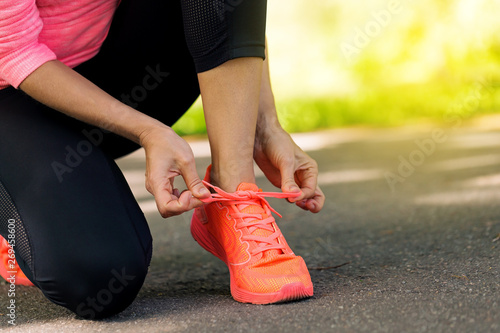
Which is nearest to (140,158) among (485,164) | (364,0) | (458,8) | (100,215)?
(485,164)

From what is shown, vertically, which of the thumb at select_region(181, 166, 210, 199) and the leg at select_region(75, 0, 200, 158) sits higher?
the leg at select_region(75, 0, 200, 158)

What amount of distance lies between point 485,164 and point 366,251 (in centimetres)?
151

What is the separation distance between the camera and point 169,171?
3.15ft

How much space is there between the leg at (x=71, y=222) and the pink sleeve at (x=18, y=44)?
0.11m

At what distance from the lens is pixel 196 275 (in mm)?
1297

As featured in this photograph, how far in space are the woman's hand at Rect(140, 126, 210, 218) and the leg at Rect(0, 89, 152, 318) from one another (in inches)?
3.6

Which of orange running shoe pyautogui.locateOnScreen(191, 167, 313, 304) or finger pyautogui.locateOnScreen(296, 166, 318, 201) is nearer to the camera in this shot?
orange running shoe pyautogui.locateOnScreen(191, 167, 313, 304)

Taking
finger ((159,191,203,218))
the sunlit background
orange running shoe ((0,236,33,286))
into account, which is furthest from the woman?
the sunlit background

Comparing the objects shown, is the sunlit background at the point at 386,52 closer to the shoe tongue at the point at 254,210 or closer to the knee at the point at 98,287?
the shoe tongue at the point at 254,210

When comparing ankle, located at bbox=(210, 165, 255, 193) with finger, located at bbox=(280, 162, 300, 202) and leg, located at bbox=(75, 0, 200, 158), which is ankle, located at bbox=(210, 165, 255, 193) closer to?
finger, located at bbox=(280, 162, 300, 202)

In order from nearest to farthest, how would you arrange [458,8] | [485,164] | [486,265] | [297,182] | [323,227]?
[486,265], [297,182], [323,227], [485,164], [458,8]

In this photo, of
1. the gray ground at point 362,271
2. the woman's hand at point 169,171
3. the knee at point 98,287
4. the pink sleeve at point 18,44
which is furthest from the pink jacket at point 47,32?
the gray ground at point 362,271

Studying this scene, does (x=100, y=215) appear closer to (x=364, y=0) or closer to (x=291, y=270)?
(x=291, y=270)

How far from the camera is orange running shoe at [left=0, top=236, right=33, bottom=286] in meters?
1.25
